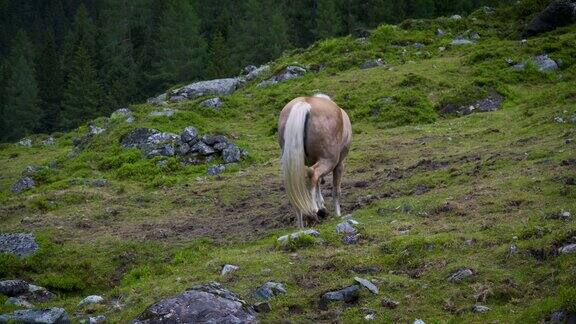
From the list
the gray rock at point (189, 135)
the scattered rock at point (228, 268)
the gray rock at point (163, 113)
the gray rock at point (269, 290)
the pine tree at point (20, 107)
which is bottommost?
the pine tree at point (20, 107)

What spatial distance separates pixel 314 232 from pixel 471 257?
270 cm

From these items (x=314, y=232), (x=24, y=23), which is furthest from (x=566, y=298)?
(x=24, y=23)

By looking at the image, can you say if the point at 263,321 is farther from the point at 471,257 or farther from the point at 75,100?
the point at 75,100

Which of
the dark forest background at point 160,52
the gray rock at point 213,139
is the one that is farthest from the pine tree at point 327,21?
the gray rock at point 213,139

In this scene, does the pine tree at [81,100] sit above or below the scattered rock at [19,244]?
below

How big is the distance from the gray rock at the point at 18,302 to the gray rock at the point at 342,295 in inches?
171

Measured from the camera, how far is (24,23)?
119 m

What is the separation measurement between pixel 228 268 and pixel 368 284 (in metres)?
2.25

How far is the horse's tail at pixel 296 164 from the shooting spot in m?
10.9

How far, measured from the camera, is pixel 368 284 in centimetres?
823

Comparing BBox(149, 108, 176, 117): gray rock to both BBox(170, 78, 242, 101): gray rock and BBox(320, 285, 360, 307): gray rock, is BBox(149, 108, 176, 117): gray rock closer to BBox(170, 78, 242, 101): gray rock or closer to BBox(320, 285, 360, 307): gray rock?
BBox(170, 78, 242, 101): gray rock

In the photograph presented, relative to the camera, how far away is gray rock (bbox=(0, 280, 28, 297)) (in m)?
9.97

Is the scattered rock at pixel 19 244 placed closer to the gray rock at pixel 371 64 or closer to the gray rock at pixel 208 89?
the gray rock at pixel 371 64

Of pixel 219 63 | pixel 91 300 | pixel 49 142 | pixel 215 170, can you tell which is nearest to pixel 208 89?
pixel 49 142
